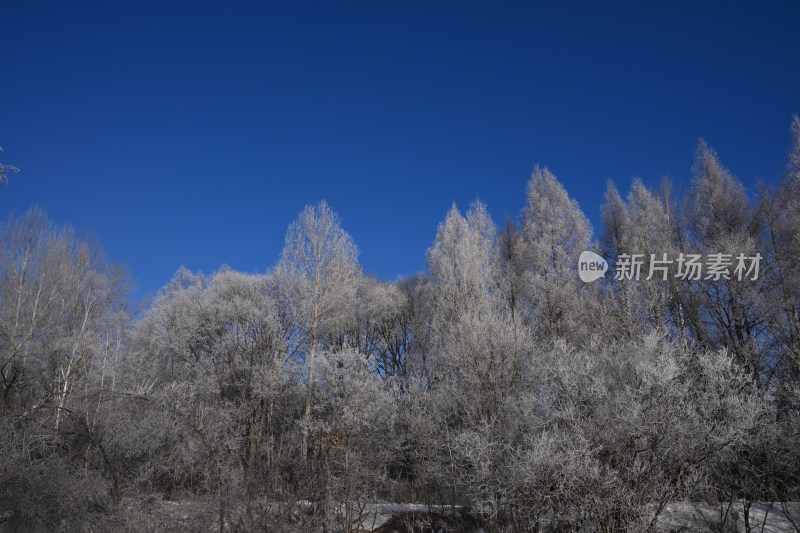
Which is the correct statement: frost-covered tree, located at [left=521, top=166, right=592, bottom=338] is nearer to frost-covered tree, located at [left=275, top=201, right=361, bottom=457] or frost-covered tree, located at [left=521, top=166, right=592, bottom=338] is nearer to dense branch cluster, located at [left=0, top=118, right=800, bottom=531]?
dense branch cluster, located at [left=0, top=118, right=800, bottom=531]

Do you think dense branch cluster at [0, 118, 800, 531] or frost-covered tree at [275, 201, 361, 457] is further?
frost-covered tree at [275, 201, 361, 457]

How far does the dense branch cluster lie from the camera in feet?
34.3

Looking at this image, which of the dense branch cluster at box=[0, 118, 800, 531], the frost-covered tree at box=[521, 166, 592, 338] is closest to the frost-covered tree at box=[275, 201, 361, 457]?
the dense branch cluster at box=[0, 118, 800, 531]

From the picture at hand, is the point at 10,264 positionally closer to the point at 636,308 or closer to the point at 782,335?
the point at 636,308

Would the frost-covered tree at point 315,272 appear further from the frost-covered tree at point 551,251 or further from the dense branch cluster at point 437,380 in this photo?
the frost-covered tree at point 551,251

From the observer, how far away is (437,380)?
21.7 metres

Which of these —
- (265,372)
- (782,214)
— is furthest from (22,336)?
(782,214)

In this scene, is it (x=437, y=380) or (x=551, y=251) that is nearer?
(x=437, y=380)

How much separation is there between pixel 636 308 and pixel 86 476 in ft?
60.9

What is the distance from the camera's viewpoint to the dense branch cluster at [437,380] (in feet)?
34.3

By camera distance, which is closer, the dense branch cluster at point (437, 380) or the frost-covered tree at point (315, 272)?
the dense branch cluster at point (437, 380)

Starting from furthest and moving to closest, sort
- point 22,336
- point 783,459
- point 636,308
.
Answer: point 22,336 → point 636,308 → point 783,459

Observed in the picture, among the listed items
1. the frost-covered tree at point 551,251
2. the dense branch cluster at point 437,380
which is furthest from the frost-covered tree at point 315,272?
the frost-covered tree at point 551,251

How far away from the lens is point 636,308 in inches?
796
